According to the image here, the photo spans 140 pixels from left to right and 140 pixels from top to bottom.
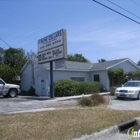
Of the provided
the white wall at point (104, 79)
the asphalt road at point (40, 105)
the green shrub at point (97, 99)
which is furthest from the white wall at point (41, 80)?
the green shrub at point (97, 99)

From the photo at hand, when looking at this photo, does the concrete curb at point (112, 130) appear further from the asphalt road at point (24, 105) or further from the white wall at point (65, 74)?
the white wall at point (65, 74)

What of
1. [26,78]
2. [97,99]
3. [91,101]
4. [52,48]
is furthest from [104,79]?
[91,101]

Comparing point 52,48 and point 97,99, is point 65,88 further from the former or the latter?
point 97,99

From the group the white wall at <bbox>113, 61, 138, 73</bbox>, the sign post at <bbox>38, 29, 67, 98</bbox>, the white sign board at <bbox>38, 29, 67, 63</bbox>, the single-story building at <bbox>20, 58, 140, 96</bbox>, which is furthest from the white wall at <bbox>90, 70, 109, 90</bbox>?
the white sign board at <bbox>38, 29, 67, 63</bbox>

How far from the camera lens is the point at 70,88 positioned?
20.9 metres

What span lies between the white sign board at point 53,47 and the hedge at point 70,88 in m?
3.03

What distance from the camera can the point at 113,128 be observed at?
6660mm

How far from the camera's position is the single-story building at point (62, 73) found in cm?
2280

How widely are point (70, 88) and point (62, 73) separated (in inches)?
120

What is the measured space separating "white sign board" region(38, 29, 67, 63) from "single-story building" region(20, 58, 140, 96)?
249 centimetres

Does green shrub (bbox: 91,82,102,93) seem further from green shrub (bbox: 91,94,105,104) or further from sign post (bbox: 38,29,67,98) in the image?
green shrub (bbox: 91,94,105,104)

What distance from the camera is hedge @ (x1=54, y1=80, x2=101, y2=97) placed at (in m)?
20.5

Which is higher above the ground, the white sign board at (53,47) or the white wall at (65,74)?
the white sign board at (53,47)

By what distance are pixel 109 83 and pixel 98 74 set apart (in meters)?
1.85
